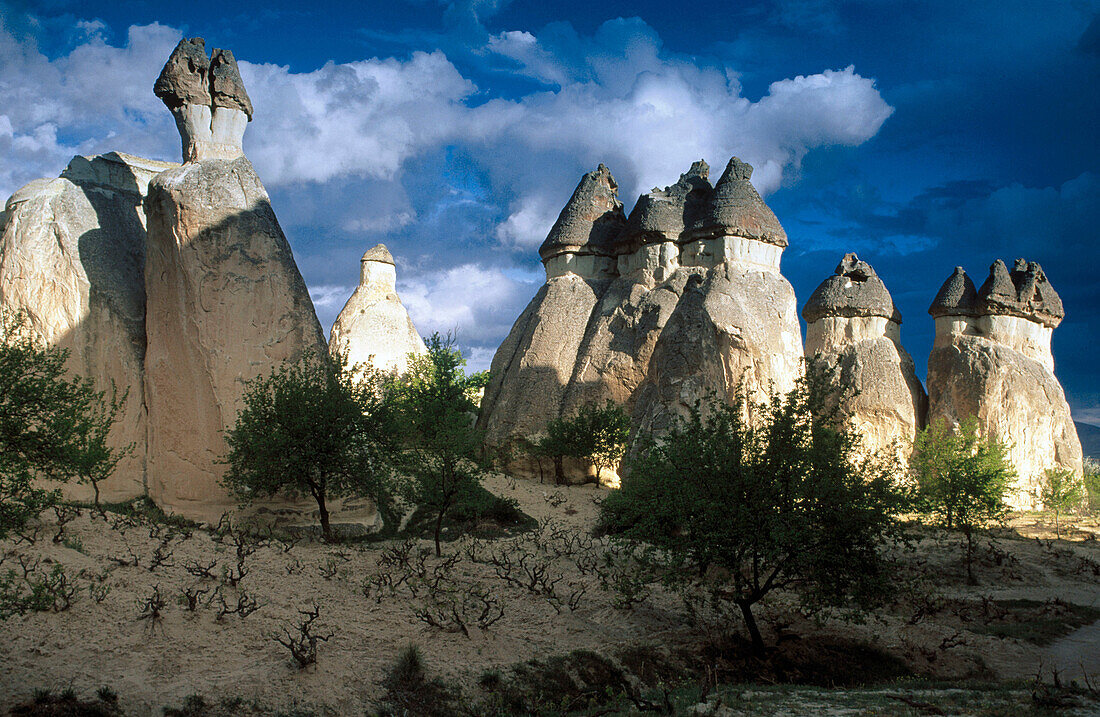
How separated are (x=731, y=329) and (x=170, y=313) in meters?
16.0

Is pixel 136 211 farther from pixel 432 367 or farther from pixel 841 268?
pixel 841 268

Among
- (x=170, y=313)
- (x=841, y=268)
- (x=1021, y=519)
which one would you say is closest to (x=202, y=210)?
(x=170, y=313)

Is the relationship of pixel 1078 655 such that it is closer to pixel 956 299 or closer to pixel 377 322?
pixel 956 299

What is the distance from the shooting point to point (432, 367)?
32.0 m

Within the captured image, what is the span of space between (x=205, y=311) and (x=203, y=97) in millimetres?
5487

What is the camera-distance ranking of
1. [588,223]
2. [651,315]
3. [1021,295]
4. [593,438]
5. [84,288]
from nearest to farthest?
[84,288], [593,438], [651,315], [1021,295], [588,223]

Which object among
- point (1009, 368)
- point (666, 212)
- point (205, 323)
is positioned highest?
point (666, 212)

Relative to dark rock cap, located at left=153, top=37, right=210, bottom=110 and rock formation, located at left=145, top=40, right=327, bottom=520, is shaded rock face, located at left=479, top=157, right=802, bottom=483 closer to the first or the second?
rock formation, located at left=145, top=40, right=327, bottom=520

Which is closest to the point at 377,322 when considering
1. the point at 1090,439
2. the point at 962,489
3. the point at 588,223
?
the point at 588,223

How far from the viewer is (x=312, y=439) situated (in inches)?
530

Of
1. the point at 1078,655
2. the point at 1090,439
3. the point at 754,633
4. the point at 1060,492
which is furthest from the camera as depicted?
the point at 1090,439

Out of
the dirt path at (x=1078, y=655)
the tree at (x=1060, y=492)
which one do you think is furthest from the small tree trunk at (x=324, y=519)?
the tree at (x=1060, y=492)

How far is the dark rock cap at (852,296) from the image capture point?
26.7 meters

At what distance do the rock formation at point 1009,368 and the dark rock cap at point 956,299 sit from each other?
33 mm
